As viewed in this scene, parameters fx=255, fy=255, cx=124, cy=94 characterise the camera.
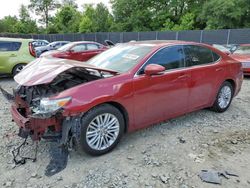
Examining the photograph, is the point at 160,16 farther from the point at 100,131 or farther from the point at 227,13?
the point at 100,131

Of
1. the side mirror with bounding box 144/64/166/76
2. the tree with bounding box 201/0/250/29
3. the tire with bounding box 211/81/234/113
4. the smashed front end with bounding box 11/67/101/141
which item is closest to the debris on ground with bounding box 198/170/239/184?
the side mirror with bounding box 144/64/166/76

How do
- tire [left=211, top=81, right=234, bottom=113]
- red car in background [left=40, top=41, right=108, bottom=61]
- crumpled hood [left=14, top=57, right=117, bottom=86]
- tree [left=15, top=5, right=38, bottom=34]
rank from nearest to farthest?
crumpled hood [left=14, top=57, right=117, bottom=86], tire [left=211, top=81, right=234, bottom=113], red car in background [left=40, top=41, right=108, bottom=61], tree [left=15, top=5, right=38, bottom=34]

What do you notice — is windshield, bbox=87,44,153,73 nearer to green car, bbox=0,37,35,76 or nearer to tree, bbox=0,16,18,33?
green car, bbox=0,37,35,76

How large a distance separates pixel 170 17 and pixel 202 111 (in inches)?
1109

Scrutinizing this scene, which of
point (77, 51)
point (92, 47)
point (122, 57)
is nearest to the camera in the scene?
point (122, 57)

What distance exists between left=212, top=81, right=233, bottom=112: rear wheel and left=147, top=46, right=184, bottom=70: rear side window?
129cm

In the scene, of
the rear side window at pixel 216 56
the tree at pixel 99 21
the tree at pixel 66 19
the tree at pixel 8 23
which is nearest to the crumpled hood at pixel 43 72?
the rear side window at pixel 216 56

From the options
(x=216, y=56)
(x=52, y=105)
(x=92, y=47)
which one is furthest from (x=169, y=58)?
(x=92, y=47)

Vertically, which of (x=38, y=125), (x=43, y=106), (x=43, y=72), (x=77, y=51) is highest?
(x=43, y=72)

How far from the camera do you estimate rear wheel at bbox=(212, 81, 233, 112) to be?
16.1 feet

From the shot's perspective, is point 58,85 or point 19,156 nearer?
point 19,156

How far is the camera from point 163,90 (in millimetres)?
3826

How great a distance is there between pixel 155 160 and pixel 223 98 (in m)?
2.44

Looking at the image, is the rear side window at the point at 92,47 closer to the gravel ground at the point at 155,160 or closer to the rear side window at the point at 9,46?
the rear side window at the point at 9,46
